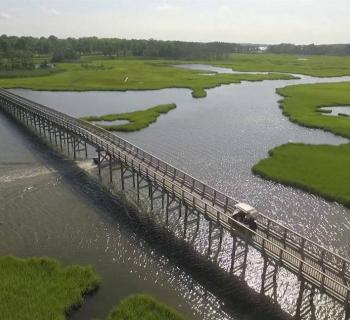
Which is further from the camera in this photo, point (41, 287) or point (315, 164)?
point (315, 164)

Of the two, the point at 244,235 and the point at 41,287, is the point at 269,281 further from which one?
the point at 41,287

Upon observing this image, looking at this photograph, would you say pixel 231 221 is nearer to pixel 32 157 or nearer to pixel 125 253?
→ pixel 125 253

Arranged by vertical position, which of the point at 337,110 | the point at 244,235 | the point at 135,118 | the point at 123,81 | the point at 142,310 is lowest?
the point at 123,81

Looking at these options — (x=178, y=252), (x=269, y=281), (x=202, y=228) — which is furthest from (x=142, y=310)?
(x=202, y=228)

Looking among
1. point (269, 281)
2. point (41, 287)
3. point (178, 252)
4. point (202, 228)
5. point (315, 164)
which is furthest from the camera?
point (315, 164)

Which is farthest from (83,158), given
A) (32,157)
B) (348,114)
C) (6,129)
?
(348,114)

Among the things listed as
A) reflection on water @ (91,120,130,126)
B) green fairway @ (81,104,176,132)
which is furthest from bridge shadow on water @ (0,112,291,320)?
reflection on water @ (91,120,130,126)
